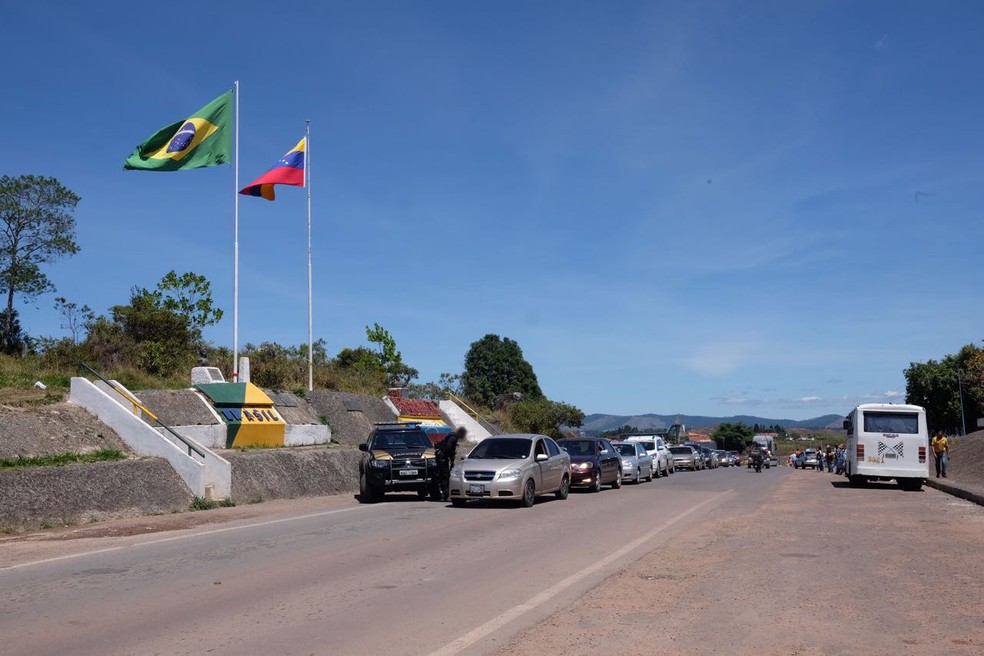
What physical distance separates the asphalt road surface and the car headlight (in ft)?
8.15

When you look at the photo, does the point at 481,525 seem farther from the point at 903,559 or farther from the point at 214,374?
the point at 214,374

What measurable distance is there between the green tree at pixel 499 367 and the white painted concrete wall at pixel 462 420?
42.2 meters

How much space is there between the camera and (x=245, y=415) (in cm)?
2661

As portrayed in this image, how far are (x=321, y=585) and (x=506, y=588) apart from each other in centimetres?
198

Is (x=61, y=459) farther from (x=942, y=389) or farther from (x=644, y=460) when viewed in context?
(x=942, y=389)

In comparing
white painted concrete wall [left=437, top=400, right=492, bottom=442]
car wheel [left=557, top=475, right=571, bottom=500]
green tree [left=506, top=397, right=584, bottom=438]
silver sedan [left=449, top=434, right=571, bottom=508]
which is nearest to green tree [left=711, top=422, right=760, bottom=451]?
green tree [left=506, top=397, right=584, bottom=438]

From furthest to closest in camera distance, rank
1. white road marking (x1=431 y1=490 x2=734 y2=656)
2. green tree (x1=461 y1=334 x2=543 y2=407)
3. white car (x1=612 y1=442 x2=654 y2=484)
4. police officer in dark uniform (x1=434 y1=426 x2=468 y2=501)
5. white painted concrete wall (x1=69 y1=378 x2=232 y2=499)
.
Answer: green tree (x1=461 y1=334 x2=543 y2=407), white car (x1=612 y1=442 x2=654 y2=484), police officer in dark uniform (x1=434 y1=426 x2=468 y2=501), white painted concrete wall (x1=69 y1=378 x2=232 y2=499), white road marking (x1=431 y1=490 x2=734 y2=656)

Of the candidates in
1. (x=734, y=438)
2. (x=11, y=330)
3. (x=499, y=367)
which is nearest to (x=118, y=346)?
(x=11, y=330)

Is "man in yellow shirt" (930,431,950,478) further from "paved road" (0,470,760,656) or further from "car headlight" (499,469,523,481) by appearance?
"car headlight" (499,469,523,481)

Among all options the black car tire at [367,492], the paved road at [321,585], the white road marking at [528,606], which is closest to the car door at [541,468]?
the paved road at [321,585]

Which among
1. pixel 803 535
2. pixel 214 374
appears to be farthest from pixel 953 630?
pixel 214 374

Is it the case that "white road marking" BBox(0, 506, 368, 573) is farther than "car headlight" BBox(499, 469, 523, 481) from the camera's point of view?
No

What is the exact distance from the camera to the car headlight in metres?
19.0

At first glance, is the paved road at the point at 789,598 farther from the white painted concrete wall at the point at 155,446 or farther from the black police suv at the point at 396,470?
the white painted concrete wall at the point at 155,446
